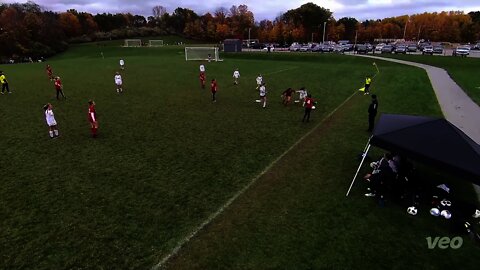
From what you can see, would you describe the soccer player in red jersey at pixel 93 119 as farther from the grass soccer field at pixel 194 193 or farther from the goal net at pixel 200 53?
the goal net at pixel 200 53

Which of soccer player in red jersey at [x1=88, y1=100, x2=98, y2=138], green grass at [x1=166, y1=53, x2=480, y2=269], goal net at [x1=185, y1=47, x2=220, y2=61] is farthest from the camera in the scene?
goal net at [x1=185, y1=47, x2=220, y2=61]

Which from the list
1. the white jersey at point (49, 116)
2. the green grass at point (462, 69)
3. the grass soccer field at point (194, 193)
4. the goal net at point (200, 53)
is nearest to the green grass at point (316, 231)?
the grass soccer field at point (194, 193)

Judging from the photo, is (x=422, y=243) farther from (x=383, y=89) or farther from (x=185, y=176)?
(x=383, y=89)

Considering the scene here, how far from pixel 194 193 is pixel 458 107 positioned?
20.6 meters

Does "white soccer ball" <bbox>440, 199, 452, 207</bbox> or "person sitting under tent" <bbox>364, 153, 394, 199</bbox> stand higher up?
"person sitting under tent" <bbox>364, 153, 394, 199</bbox>

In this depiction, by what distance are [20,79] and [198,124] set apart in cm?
2943

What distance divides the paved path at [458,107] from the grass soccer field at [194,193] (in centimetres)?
188

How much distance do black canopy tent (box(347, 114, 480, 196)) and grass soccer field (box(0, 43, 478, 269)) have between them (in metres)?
1.65

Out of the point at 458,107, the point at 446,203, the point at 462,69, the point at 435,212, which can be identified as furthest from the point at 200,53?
the point at 435,212

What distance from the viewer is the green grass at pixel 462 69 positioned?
2916 centimetres

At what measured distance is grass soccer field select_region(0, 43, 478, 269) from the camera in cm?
786

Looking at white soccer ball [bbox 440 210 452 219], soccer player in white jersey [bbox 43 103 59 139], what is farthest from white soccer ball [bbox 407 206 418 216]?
soccer player in white jersey [bbox 43 103 59 139]

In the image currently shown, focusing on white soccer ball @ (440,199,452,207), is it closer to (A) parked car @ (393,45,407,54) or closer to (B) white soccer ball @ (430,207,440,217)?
(B) white soccer ball @ (430,207,440,217)

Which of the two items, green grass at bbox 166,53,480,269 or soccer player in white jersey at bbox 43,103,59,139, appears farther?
soccer player in white jersey at bbox 43,103,59,139
